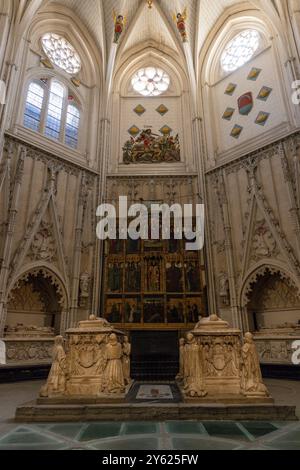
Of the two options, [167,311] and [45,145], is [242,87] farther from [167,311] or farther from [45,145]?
[167,311]

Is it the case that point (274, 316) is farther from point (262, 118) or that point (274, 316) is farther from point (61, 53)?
point (61, 53)

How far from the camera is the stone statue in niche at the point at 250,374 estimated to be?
519cm

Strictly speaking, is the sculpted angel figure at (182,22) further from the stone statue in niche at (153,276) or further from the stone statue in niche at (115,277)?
the stone statue in niche at (115,277)

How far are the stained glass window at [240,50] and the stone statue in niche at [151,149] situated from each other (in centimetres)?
490

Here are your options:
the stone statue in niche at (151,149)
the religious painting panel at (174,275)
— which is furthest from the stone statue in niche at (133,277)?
the stone statue in niche at (151,149)

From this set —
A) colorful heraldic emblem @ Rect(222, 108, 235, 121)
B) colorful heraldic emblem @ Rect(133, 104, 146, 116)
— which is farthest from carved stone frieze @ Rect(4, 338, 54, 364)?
colorful heraldic emblem @ Rect(222, 108, 235, 121)

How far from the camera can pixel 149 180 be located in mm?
15383

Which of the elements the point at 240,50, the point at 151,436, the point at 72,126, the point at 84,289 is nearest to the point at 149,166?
the point at 72,126

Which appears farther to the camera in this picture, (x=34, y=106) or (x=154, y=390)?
(x=34, y=106)

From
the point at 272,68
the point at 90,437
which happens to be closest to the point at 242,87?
the point at 272,68

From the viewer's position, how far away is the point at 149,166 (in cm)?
1585

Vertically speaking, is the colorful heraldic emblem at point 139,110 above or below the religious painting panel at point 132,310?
above

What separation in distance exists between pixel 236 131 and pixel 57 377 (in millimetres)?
13642

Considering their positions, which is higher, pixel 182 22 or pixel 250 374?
pixel 182 22
